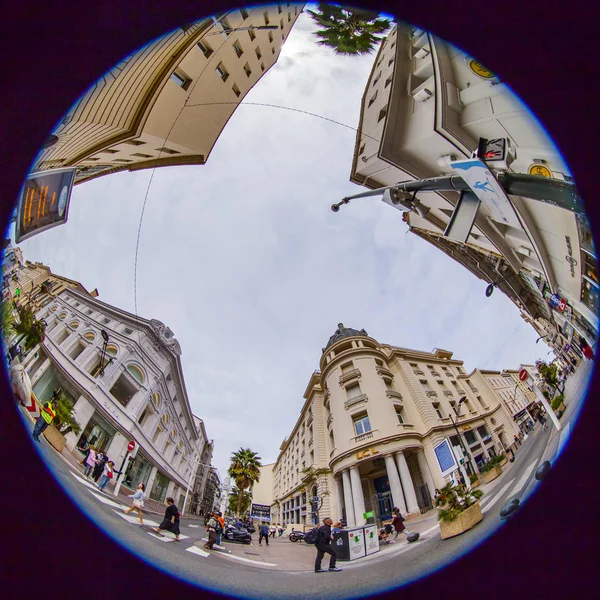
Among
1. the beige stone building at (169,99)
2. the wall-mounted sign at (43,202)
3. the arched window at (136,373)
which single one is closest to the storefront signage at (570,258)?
the beige stone building at (169,99)

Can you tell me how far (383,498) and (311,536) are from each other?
47cm

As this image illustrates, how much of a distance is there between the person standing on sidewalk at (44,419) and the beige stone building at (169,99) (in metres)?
1.49

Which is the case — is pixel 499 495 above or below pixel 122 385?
below

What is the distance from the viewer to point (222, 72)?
11.8ft

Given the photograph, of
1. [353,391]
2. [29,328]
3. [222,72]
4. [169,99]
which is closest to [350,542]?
[353,391]

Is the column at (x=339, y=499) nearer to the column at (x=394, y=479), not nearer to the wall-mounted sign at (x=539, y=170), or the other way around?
the column at (x=394, y=479)

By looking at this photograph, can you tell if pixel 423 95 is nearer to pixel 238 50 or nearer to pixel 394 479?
pixel 238 50

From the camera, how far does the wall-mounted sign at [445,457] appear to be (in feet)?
4.98

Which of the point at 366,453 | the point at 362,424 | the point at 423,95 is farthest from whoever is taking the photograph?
the point at 423,95

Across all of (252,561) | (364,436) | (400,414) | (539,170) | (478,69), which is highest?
(478,69)

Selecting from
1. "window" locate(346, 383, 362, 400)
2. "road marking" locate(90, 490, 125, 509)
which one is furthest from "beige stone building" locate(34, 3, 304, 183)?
"window" locate(346, 383, 362, 400)

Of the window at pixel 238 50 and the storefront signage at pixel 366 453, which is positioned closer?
the storefront signage at pixel 366 453

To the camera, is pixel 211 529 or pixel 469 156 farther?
pixel 469 156

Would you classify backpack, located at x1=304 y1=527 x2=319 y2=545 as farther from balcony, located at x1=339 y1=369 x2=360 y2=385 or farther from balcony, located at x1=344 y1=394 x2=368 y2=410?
balcony, located at x1=339 y1=369 x2=360 y2=385
